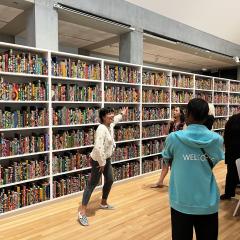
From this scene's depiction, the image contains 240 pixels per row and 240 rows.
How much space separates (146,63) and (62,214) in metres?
7.39

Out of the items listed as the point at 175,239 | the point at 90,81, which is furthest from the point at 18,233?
the point at 90,81

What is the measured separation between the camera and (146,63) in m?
9.92

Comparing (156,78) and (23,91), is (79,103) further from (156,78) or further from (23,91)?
(156,78)

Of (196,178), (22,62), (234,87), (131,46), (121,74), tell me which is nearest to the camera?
(196,178)

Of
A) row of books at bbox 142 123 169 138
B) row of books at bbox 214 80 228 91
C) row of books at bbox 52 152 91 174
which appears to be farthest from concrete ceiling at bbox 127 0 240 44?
row of books at bbox 52 152 91 174

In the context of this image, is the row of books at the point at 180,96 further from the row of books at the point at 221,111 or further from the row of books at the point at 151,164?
the row of books at the point at 221,111

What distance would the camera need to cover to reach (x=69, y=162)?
415 cm

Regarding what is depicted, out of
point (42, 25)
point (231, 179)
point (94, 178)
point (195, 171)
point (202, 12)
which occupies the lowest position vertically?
point (231, 179)

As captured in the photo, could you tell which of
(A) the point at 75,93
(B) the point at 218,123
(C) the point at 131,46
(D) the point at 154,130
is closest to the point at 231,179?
(D) the point at 154,130

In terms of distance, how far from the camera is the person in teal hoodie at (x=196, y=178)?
1.60 m

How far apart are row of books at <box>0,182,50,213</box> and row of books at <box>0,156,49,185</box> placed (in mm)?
137

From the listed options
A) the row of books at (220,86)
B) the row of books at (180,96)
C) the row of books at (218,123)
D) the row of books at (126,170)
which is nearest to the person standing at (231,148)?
the row of books at (126,170)

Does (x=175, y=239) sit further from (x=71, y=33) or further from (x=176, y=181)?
(x=71, y=33)

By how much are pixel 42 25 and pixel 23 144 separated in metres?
1.74
